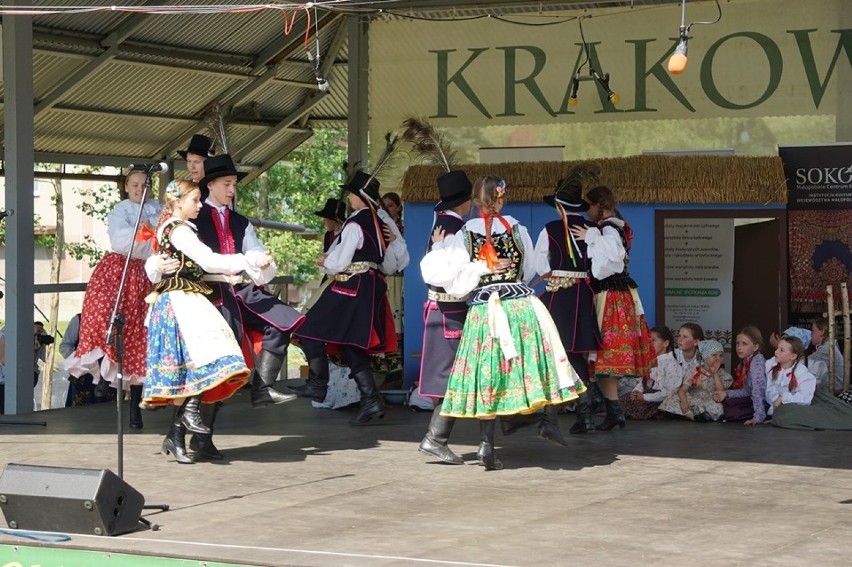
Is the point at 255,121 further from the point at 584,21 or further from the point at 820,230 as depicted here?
the point at 820,230

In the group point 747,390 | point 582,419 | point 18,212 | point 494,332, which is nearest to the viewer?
point 494,332

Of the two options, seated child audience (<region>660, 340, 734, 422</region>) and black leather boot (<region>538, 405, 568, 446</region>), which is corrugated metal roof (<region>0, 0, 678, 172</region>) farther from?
black leather boot (<region>538, 405, 568, 446</region>)

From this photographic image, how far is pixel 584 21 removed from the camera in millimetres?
10992

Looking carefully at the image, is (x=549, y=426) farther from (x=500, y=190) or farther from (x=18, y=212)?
(x=18, y=212)

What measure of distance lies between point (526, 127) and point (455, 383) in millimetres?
5228

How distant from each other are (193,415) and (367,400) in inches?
66.2

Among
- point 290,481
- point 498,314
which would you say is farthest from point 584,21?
point 290,481

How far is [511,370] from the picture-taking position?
6230mm

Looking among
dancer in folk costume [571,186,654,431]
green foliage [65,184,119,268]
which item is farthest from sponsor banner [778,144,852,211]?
green foliage [65,184,119,268]

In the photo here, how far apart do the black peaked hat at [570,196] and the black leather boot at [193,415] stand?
235 cm

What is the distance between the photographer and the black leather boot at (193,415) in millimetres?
6469

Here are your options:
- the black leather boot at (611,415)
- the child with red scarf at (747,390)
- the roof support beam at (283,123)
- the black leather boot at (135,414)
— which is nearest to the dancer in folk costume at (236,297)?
the black leather boot at (135,414)

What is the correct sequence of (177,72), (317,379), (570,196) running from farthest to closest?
(177,72), (317,379), (570,196)

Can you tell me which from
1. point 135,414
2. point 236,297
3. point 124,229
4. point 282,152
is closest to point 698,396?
point 236,297
